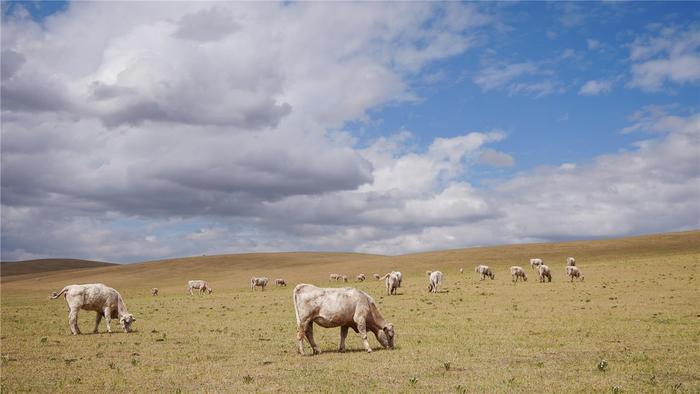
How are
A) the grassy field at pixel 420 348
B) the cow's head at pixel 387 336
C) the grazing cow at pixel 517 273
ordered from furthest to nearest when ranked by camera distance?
the grazing cow at pixel 517 273
the cow's head at pixel 387 336
the grassy field at pixel 420 348

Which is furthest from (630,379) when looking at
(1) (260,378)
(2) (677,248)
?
(2) (677,248)

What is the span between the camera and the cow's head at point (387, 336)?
19594 mm

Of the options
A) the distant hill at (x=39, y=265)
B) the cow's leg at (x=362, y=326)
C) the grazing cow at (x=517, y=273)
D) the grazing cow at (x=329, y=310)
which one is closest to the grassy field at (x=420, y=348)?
the cow's leg at (x=362, y=326)

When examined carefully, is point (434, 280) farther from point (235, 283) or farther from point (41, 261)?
point (41, 261)

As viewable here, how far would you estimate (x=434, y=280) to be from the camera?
163 ft

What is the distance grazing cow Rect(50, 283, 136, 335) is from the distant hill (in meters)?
145

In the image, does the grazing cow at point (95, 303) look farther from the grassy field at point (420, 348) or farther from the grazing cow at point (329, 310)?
the grazing cow at point (329, 310)

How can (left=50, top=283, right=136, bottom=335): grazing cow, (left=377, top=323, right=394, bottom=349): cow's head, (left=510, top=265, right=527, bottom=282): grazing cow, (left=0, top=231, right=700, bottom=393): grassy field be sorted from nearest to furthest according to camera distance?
(left=0, top=231, right=700, bottom=393): grassy field < (left=377, top=323, right=394, bottom=349): cow's head < (left=50, top=283, right=136, bottom=335): grazing cow < (left=510, top=265, right=527, bottom=282): grazing cow

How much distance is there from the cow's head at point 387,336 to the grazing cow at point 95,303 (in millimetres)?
13633

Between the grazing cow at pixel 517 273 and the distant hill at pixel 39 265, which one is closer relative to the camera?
the grazing cow at pixel 517 273

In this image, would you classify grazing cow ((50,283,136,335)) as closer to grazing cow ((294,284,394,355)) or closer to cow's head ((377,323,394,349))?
grazing cow ((294,284,394,355))

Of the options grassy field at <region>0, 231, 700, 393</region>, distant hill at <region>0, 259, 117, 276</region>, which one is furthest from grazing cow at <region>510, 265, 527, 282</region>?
distant hill at <region>0, 259, 117, 276</region>

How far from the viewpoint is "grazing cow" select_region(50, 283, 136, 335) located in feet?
84.7

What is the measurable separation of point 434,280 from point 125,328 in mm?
29919
